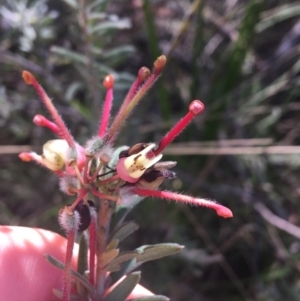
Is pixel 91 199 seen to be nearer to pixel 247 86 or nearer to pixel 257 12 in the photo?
pixel 257 12

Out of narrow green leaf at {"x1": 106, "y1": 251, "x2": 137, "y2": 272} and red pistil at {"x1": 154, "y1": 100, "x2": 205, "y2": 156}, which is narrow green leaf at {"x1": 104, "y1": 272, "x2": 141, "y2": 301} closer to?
narrow green leaf at {"x1": 106, "y1": 251, "x2": 137, "y2": 272}

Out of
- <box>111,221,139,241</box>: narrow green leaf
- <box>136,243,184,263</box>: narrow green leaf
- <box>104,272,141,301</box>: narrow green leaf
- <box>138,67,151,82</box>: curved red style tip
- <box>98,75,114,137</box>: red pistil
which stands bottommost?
<box>104,272,141,301</box>: narrow green leaf

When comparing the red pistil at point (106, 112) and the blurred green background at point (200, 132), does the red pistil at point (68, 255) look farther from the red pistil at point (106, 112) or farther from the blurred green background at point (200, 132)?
the blurred green background at point (200, 132)

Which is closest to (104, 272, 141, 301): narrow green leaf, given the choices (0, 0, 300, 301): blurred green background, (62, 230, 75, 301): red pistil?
(62, 230, 75, 301): red pistil

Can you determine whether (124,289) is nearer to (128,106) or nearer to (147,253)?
(147,253)

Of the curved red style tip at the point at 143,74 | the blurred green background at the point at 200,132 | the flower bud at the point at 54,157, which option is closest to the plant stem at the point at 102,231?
the flower bud at the point at 54,157

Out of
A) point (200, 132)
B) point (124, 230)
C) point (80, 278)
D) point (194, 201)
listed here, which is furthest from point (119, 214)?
point (200, 132)

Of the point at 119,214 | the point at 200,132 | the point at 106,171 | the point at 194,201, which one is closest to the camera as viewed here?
the point at 194,201

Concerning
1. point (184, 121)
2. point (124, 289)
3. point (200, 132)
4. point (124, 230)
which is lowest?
point (124, 289)
